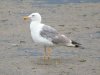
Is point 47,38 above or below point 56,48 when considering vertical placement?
above

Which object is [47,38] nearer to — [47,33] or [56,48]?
[47,33]

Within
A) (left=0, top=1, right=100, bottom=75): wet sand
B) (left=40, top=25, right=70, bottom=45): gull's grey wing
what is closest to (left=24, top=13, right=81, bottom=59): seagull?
(left=40, top=25, right=70, bottom=45): gull's grey wing

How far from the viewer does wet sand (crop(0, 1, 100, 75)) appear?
1177 cm

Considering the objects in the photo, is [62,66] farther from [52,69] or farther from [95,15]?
[95,15]

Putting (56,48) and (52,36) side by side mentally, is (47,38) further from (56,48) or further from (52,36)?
(56,48)

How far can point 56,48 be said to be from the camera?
45.7ft

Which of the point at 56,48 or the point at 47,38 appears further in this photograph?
the point at 56,48

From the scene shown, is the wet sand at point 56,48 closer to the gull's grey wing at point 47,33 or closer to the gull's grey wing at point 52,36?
the gull's grey wing at point 52,36

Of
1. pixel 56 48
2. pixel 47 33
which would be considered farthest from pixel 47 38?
pixel 56 48

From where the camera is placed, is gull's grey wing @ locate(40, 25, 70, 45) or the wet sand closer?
the wet sand

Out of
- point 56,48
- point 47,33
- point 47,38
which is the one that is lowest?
point 56,48

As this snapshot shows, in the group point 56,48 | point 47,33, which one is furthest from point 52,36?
point 56,48

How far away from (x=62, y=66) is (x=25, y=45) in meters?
2.50

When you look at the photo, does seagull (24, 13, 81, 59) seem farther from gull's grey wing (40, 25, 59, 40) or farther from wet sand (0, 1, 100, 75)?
wet sand (0, 1, 100, 75)
